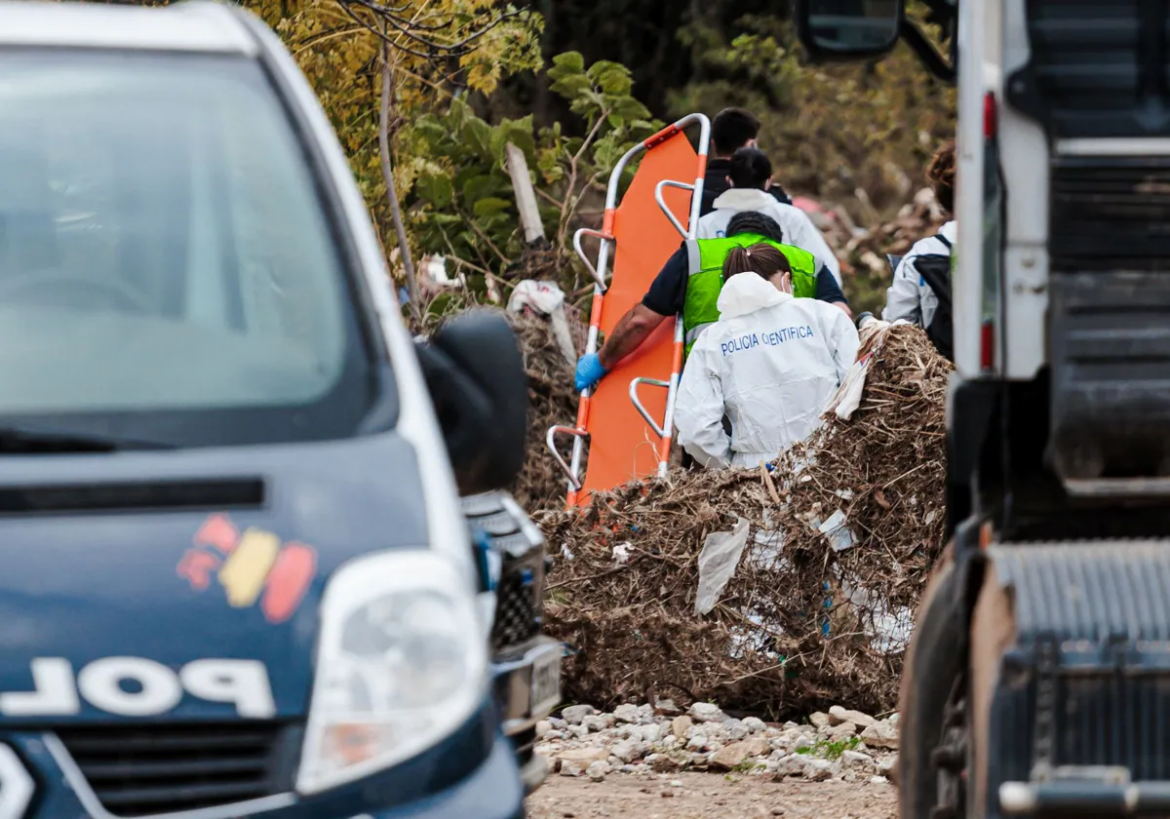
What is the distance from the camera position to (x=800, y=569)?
7.33m

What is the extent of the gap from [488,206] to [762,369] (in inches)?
141

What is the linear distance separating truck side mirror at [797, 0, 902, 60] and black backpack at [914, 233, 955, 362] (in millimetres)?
3484

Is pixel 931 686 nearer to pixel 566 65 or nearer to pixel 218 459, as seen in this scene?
pixel 218 459

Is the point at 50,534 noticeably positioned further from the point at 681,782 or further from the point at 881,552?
the point at 881,552

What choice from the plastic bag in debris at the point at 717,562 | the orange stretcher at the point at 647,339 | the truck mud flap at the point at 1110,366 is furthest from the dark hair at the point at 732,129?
the truck mud flap at the point at 1110,366

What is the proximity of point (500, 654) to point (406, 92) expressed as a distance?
278 inches

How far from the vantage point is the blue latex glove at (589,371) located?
9.49 m

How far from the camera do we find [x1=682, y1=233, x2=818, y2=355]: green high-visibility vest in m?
8.72

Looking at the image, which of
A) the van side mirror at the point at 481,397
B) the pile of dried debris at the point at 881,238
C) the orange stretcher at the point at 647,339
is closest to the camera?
the van side mirror at the point at 481,397

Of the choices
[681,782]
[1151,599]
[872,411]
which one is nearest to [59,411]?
[1151,599]

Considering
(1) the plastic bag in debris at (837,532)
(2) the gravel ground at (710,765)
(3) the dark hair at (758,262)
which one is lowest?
(2) the gravel ground at (710,765)

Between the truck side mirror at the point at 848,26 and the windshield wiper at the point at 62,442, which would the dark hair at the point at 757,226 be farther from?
the windshield wiper at the point at 62,442

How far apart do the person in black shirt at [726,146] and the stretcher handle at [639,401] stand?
1.23m

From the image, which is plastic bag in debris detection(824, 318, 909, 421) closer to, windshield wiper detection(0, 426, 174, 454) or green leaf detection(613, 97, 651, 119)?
windshield wiper detection(0, 426, 174, 454)
